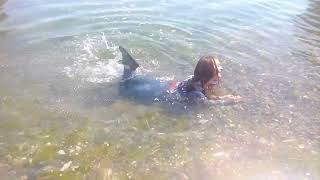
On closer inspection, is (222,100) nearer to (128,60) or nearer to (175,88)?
(175,88)

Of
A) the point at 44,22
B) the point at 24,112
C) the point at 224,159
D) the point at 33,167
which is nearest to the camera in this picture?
the point at 33,167

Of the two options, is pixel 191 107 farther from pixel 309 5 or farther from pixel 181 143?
pixel 309 5

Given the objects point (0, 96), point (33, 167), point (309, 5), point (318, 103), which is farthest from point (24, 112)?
point (309, 5)

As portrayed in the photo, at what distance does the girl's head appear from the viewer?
7211 mm

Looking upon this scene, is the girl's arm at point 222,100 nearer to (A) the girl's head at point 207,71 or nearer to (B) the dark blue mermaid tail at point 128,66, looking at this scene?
(A) the girl's head at point 207,71

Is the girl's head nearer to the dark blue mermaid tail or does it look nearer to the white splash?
the dark blue mermaid tail

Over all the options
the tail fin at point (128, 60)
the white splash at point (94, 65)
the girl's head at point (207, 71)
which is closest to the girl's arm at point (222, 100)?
the girl's head at point (207, 71)

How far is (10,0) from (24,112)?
562 cm

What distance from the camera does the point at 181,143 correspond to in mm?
6965

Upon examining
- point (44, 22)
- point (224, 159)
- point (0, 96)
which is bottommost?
point (224, 159)

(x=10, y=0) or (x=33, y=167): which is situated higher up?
(x=10, y=0)

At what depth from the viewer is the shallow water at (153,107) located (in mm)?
6492

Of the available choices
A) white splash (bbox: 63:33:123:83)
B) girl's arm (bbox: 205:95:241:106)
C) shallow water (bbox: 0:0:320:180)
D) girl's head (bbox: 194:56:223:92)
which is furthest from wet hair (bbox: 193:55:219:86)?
white splash (bbox: 63:33:123:83)

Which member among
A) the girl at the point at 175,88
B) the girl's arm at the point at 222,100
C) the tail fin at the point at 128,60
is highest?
the tail fin at the point at 128,60
